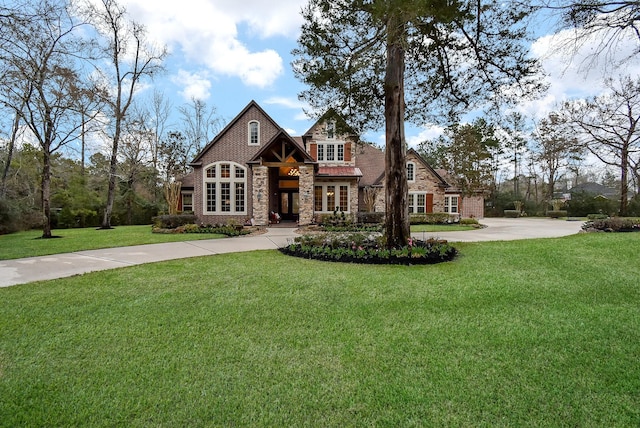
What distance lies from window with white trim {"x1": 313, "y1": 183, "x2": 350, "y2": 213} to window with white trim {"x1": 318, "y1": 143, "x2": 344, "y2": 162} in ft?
7.46

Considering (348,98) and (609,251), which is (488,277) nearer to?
(609,251)

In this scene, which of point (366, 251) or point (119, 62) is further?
point (119, 62)

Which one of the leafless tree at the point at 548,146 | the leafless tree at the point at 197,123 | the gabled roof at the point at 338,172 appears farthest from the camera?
the leafless tree at the point at 197,123

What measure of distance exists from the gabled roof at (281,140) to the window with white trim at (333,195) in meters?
2.60

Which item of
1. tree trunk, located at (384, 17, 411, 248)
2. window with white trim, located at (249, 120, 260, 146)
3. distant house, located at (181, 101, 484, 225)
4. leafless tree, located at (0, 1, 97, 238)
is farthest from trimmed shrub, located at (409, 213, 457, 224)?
leafless tree, located at (0, 1, 97, 238)

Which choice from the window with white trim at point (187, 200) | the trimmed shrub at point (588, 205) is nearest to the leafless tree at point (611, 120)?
the trimmed shrub at point (588, 205)

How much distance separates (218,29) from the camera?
11812 mm

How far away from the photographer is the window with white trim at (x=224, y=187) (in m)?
17.2

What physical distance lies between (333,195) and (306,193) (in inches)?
101

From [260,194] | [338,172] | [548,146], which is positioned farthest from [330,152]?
[548,146]

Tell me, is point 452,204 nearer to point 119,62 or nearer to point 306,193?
point 306,193

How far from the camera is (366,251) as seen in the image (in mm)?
7371

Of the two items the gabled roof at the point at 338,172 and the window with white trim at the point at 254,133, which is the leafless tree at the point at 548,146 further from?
the window with white trim at the point at 254,133

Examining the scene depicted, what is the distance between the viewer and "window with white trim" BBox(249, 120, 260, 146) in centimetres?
1741
